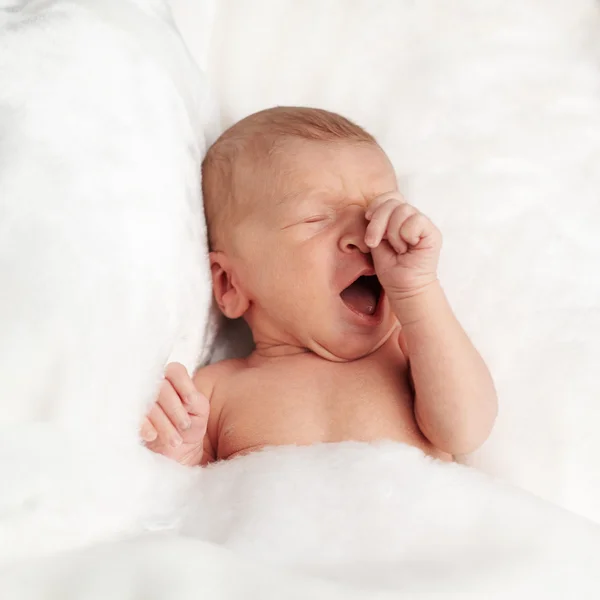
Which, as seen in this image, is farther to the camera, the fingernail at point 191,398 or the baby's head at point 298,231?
the baby's head at point 298,231

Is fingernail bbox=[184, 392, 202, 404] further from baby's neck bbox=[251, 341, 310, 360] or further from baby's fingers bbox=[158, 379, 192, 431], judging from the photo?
baby's neck bbox=[251, 341, 310, 360]

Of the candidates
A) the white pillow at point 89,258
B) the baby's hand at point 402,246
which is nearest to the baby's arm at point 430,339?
the baby's hand at point 402,246

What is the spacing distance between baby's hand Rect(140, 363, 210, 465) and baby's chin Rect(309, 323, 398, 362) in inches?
8.6

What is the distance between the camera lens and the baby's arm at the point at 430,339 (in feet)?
3.02

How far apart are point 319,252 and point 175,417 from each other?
0.96 feet

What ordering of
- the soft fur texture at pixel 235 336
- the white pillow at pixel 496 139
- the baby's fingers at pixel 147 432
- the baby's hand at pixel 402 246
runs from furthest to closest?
the white pillow at pixel 496 139 < the baby's hand at pixel 402 246 < the baby's fingers at pixel 147 432 < the soft fur texture at pixel 235 336

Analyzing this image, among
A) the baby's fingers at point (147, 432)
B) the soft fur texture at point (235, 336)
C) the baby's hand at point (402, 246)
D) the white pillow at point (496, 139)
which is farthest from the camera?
the white pillow at point (496, 139)

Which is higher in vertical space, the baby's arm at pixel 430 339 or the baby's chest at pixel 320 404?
the baby's arm at pixel 430 339

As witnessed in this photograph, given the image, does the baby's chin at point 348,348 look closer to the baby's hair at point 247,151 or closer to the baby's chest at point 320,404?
the baby's chest at point 320,404

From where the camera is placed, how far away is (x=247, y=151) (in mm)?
1071

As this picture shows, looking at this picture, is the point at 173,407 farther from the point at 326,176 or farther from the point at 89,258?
the point at 326,176

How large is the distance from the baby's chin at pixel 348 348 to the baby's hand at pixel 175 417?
22 centimetres

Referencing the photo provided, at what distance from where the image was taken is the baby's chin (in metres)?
1.00

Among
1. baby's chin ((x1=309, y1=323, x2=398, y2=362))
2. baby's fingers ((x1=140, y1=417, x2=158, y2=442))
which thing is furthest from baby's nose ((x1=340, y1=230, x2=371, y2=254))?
baby's fingers ((x1=140, y1=417, x2=158, y2=442))
